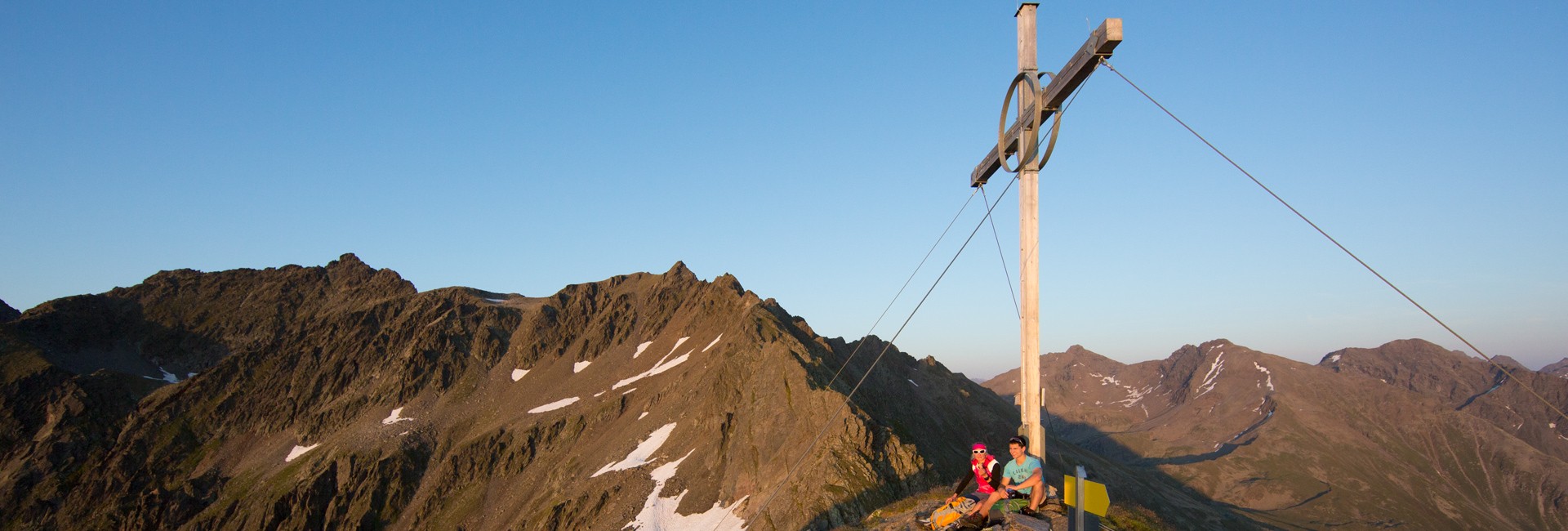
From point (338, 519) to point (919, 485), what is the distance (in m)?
69.1

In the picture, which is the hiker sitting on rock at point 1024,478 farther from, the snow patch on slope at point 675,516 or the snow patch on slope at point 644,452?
the snow patch on slope at point 644,452

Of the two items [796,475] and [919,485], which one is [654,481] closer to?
[796,475]

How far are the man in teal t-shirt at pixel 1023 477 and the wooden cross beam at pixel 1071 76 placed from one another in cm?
595

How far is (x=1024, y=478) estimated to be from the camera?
49.9 ft

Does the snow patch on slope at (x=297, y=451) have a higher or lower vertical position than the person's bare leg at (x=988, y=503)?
lower

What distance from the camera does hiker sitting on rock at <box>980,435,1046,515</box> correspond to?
1499 cm

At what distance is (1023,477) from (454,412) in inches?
4107

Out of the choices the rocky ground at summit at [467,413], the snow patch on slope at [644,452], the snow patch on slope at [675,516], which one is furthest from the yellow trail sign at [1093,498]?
the snow patch on slope at [644,452]

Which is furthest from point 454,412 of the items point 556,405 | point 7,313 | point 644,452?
point 7,313

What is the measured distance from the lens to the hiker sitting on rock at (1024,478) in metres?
15.0

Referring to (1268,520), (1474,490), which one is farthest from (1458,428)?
(1268,520)

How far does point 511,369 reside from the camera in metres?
117

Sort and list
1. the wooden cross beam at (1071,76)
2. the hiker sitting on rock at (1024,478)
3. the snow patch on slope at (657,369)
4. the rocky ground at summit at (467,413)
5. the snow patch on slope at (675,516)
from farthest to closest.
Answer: the snow patch on slope at (657,369) < the rocky ground at summit at (467,413) < the snow patch on slope at (675,516) < the hiker sitting on rock at (1024,478) < the wooden cross beam at (1071,76)

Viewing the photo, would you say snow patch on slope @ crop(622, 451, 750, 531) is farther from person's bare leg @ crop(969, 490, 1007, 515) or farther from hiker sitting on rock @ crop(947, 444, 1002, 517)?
person's bare leg @ crop(969, 490, 1007, 515)
